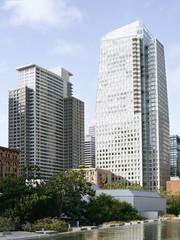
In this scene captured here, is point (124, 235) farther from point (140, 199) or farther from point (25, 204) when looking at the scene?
point (140, 199)

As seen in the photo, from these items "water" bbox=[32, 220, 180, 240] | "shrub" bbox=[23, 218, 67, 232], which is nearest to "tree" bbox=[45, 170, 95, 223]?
"shrub" bbox=[23, 218, 67, 232]

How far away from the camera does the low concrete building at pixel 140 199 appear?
111500 mm

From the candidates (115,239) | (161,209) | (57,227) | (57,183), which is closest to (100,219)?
(57,183)

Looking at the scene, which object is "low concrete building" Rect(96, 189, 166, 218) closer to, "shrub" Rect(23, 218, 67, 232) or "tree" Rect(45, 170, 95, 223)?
"tree" Rect(45, 170, 95, 223)

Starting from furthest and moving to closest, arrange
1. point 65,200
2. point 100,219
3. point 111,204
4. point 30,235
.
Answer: point 111,204
point 100,219
point 65,200
point 30,235

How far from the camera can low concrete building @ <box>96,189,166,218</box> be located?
11150cm

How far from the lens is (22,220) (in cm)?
7519

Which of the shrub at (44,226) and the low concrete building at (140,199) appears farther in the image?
the low concrete building at (140,199)

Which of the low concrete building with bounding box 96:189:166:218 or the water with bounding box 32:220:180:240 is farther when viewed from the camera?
the low concrete building with bounding box 96:189:166:218

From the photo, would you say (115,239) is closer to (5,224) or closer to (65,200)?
(5,224)

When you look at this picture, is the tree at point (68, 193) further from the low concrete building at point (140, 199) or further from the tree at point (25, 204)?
the low concrete building at point (140, 199)

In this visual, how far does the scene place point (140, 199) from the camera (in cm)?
11638

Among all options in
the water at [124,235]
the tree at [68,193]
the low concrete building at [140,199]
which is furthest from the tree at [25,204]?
the low concrete building at [140,199]

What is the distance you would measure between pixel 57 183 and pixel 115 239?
104 ft
